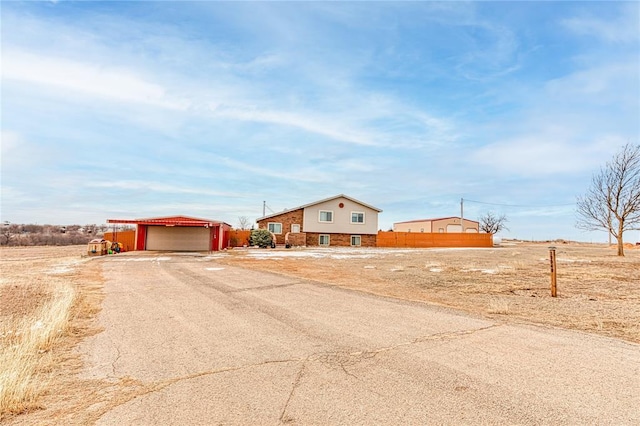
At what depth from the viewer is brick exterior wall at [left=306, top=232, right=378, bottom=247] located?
42.0m

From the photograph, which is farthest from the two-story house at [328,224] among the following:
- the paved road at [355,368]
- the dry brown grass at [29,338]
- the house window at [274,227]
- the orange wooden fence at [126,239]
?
the paved road at [355,368]

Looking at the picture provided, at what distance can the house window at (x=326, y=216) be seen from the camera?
139 feet

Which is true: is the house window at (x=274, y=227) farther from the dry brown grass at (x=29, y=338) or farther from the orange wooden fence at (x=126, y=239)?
the dry brown grass at (x=29, y=338)

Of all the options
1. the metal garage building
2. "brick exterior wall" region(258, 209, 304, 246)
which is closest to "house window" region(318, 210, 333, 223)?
"brick exterior wall" region(258, 209, 304, 246)

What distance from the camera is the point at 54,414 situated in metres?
3.65

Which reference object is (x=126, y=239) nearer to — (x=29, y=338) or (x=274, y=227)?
(x=274, y=227)

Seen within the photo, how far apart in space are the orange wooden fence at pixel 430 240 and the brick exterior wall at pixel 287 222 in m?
10.00

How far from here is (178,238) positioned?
34.3 metres

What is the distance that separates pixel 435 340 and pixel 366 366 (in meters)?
1.69

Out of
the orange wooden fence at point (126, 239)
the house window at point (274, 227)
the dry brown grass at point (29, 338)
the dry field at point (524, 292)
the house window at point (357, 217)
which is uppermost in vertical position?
the house window at point (357, 217)

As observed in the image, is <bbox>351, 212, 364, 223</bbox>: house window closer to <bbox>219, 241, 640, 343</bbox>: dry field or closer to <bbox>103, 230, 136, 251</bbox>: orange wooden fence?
<bbox>103, 230, 136, 251</bbox>: orange wooden fence

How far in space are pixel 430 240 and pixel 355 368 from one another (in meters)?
44.9

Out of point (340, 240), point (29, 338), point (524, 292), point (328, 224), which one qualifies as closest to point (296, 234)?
point (328, 224)

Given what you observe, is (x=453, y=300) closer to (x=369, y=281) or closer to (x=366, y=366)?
(x=369, y=281)
